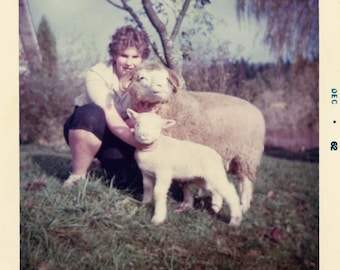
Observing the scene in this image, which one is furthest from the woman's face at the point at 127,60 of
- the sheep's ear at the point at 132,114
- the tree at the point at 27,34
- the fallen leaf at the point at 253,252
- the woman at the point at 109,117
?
the fallen leaf at the point at 253,252

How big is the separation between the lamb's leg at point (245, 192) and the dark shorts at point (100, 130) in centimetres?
29

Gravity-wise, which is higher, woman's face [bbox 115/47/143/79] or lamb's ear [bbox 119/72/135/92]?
woman's face [bbox 115/47/143/79]

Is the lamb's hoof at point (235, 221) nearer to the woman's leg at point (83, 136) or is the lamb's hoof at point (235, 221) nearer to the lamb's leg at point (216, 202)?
the lamb's leg at point (216, 202)

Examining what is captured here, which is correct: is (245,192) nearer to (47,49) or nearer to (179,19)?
(179,19)

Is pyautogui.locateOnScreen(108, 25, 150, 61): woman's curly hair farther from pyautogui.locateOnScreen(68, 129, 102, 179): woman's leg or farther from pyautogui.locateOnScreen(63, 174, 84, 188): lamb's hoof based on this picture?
pyautogui.locateOnScreen(63, 174, 84, 188): lamb's hoof

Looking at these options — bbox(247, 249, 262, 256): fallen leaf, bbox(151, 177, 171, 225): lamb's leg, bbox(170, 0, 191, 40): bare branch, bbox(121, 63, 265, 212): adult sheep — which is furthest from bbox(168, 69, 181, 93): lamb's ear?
bbox(247, 249, 262, 256): fallen leaf

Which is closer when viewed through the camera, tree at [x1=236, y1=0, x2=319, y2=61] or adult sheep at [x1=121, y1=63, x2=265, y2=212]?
adult sheep at [x1=121, y1=63, x2=265, y2=212]

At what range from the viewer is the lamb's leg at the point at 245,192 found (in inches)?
48.3

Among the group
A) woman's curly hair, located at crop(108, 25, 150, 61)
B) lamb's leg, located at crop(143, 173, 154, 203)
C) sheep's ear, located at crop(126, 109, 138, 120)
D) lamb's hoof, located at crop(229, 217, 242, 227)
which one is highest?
woman's curly hair, located at crop(108, 25, 150, 61)

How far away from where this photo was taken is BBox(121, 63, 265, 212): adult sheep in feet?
3.85

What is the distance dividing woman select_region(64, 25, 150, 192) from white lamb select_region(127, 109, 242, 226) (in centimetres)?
4

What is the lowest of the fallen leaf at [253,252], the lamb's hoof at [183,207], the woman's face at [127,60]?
the fallen leaf at [253,252]

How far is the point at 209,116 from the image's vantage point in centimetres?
122
